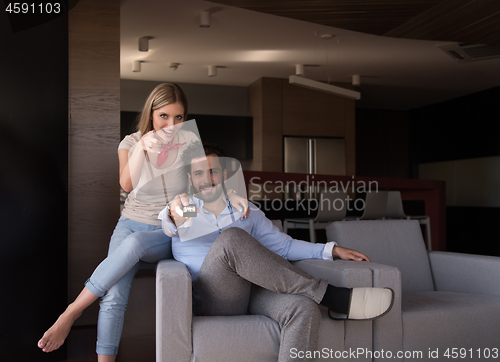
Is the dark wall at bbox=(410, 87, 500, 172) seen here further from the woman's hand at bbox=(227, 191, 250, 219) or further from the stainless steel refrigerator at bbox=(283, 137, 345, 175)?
the woman's hand at bbox=(227, 191, 250, 219)

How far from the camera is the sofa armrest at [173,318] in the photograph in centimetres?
161

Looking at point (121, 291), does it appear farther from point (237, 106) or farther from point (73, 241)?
point (237, 106)

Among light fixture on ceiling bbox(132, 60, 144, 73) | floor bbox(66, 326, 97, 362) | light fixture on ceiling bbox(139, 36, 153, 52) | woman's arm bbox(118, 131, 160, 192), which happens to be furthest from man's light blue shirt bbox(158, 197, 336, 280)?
light fixture on ceiling bbox(132, 60, 144, 73)

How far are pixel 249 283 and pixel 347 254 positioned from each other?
0.50 m

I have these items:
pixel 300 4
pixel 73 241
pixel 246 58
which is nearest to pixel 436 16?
pixel 300 4

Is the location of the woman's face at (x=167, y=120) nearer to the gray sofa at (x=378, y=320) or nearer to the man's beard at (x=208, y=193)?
the man's beard at (x=208, y=193)

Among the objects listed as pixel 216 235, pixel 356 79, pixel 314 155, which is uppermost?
pixel 356 79

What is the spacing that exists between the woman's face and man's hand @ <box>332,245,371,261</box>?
0.91 m

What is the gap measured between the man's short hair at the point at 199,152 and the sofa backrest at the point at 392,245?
718 mm

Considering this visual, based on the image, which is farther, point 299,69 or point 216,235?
point 299,69

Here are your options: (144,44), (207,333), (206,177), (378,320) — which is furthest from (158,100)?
(144,44)

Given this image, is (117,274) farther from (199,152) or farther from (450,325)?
(450,325)

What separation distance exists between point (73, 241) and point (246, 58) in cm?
376

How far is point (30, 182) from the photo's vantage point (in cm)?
217
